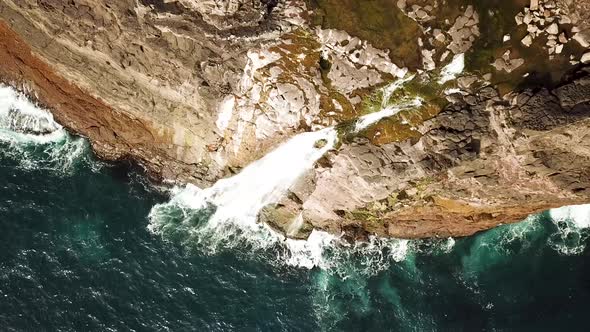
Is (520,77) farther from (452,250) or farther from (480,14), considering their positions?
(452,250)

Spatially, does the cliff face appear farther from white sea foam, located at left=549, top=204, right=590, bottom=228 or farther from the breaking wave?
white sea foam, located at left=549, top=204, right=590, bottom=228

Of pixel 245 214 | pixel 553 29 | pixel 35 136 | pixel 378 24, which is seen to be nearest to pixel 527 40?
pixel 553 29

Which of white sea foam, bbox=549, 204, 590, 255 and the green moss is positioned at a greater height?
the green moss

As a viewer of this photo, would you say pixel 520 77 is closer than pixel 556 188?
Yes

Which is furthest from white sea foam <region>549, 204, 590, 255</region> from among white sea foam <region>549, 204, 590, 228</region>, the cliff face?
the cliff face

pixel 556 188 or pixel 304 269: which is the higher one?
pixel 556 188

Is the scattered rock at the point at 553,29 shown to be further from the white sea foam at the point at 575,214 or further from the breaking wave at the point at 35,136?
the breaking wave at the point at 35,136

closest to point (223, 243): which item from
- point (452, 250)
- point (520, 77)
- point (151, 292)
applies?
point (151, 292)
